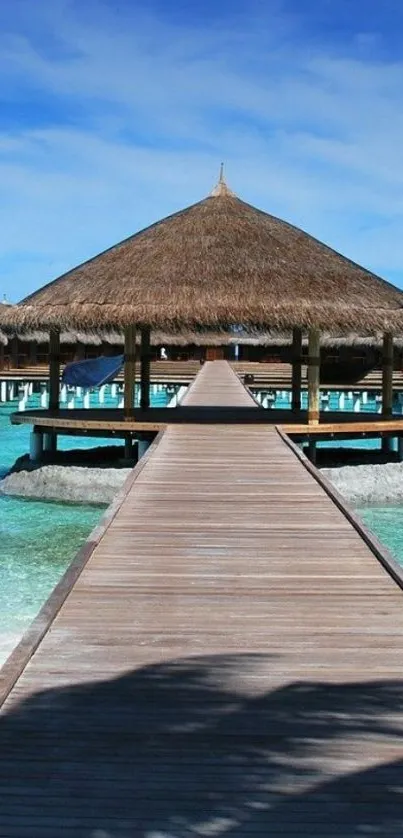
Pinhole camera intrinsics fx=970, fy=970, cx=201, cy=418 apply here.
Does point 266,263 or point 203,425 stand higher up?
point 266,263

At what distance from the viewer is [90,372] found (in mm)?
18406

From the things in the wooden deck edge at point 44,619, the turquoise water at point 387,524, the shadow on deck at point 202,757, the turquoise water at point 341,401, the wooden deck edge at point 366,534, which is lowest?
the turquoise water at point 387,524

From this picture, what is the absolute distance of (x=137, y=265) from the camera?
11797 mm

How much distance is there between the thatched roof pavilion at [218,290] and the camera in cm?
1092

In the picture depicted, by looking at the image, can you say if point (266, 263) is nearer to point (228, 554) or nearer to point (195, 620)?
point (228, 554)

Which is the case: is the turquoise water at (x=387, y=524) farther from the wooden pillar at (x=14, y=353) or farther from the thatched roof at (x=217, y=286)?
the wooden pillar at (x=14, y=353)

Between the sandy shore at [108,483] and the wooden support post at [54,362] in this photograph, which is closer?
the sandy shore at [108,483]

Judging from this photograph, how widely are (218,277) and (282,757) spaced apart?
9012mm

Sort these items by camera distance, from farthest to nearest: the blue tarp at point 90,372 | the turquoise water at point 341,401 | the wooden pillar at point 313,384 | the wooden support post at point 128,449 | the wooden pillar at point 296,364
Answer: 1. the turquoise water at point 341,401
2. the blue tarp at point 90,372
3. the wooden pillar at point 296,364
4. the wooden support post at point 128,449
5. the wooden pillar at point 313,384

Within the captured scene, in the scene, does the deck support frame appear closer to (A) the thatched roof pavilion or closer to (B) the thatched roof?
(A) the thatched roof pavilion

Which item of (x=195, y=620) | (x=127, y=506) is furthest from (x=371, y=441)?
(x=195, y=620)

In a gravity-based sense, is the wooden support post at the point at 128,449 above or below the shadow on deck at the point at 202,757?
above

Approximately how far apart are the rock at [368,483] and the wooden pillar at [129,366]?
243 centimetres

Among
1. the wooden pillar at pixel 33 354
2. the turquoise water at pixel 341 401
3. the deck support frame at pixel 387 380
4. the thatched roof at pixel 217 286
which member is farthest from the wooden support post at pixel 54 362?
the wooden pillar at pixel 33 354
